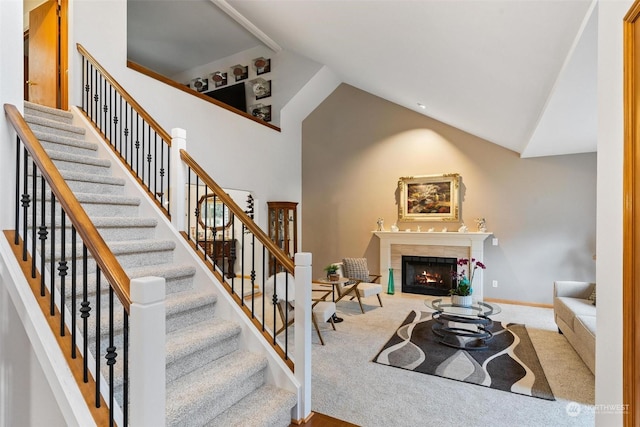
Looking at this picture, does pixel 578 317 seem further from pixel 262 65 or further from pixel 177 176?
pixel 262 65

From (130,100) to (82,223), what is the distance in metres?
2.40

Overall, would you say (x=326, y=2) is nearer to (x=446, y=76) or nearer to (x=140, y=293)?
(x=446, y=76)

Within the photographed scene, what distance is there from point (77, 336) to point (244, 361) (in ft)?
3.20

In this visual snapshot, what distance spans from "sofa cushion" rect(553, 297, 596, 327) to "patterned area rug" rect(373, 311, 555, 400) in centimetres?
47

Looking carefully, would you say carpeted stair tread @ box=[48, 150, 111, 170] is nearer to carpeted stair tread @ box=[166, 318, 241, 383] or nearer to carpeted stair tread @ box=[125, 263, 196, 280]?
carpeted stair tread @ box=[125, 263, 196, 280]

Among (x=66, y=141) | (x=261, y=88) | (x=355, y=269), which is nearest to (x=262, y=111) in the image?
(x=261, y=88)

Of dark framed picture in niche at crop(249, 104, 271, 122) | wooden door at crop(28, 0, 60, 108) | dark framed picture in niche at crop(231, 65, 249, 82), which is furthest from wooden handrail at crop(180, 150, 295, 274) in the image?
dark framed picture in niche at crop(231, 65, 249, 82)

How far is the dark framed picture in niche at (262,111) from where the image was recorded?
6664mm

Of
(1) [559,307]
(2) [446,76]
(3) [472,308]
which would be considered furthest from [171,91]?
(1) [559,307]

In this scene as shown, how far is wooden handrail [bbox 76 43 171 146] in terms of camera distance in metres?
3.04

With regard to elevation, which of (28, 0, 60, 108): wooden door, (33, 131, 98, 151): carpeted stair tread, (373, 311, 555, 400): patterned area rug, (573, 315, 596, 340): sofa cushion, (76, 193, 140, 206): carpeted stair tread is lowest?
(373, 311, 555, 400): patterned area rug

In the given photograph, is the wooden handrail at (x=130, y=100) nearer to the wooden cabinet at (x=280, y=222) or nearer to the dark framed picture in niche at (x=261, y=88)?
the wooden cabinet at (x=280, y=222)

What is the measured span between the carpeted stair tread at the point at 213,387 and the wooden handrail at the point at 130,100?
205cm

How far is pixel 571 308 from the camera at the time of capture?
3426 millimetres
